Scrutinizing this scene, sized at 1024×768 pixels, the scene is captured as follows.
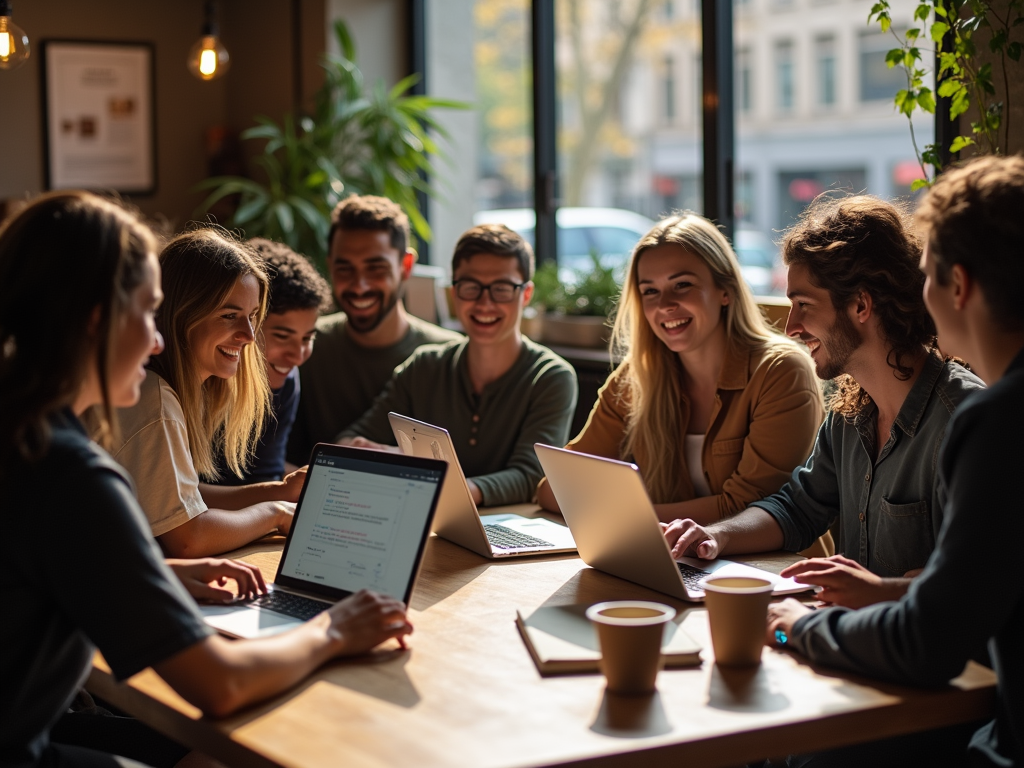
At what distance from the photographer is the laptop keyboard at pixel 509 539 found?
2.15 metres

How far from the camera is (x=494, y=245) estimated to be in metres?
2.95

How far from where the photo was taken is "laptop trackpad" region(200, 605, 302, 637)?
63.9 inches

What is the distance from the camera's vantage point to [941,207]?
1.47 meters

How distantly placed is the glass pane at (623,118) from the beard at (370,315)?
1042 mm

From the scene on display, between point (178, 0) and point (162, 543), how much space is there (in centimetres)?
463

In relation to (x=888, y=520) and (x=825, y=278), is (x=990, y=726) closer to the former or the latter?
(x=888, y=520)

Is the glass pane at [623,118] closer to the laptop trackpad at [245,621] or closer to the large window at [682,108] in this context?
the large window at [682,108]

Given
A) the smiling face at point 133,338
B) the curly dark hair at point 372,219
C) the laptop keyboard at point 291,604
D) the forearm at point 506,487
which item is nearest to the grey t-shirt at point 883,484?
the forearm at point 506,487

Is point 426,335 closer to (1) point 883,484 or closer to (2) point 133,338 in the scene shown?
(1) point 883,484

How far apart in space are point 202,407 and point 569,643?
3.32 ft

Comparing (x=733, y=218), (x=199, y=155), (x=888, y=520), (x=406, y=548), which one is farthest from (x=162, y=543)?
(x=199, y=155)

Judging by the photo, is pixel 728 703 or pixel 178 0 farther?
pixel 178 0

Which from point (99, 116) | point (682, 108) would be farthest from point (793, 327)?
point (682, 108)

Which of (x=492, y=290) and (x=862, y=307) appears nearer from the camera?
(x=862, y=307)
